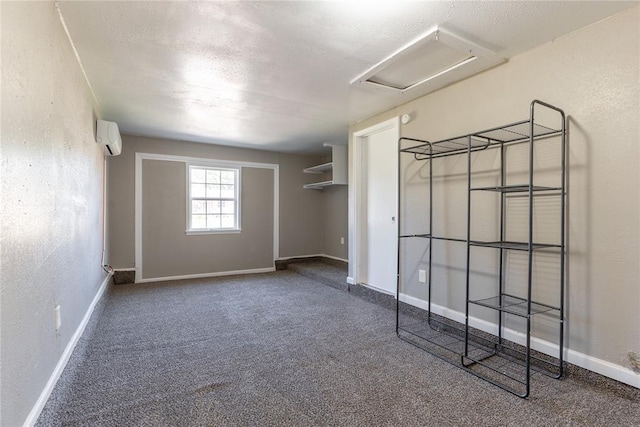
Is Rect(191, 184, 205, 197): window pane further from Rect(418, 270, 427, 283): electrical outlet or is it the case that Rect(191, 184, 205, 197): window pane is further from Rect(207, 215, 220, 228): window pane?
Rect(418, 270, 427, 283): electrical outlet

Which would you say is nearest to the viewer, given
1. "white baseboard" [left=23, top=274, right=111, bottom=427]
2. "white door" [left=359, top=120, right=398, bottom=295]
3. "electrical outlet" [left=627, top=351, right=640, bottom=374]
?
"white baseboard" [left=23, top=274, right=111, bottom=427]

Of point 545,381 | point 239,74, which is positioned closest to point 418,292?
point 545,381

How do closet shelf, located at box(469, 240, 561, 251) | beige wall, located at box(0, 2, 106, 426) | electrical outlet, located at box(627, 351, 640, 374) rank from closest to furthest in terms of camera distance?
beige wall, located at box(0, 2, 106, 426), electrical outlet, located at box(627, 351, 640, 374), closet shelf, located at box(469, 240, 561, 251)

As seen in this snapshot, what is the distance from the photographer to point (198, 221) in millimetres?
5320

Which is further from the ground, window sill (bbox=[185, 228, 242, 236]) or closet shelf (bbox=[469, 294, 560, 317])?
window sill (bbox=[185, 228, 242, 236])

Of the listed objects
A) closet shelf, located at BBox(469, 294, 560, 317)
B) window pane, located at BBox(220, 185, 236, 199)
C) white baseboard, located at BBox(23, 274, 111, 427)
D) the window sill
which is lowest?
white baseboard, located at BBox(23, 274, 111, 427)

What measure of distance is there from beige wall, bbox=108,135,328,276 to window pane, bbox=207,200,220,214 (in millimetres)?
742

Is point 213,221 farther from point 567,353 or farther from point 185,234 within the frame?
point 567,353

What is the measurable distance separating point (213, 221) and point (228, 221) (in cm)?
25

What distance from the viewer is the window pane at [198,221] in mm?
5270

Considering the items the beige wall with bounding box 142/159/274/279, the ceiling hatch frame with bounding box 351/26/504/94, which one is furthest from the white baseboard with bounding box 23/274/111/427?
the ceiling hatch frame with bounding box 351/26/504/94

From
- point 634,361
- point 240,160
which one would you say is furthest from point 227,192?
point 634,361

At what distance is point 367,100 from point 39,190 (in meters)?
2.70

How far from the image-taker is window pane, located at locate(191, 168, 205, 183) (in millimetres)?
5262
